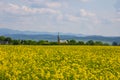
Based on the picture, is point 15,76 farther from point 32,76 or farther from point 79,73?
point 79,73

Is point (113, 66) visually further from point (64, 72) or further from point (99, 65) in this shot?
point (64, 72)

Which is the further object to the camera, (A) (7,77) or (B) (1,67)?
(B) (1,67)

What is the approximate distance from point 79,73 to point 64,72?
17.9 inches

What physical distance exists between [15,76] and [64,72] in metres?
1.65

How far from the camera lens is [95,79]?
35.9 feet

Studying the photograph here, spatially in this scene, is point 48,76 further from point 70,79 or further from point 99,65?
point 99,65

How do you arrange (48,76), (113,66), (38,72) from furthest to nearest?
1. (113,66)
2. (38,72)
3. (48,76)

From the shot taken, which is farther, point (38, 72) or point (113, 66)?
point (113, 66)

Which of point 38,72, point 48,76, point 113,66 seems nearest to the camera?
point 48,76

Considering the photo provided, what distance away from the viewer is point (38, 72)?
11414 millimetres

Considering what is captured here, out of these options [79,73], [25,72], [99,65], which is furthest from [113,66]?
[25,72]

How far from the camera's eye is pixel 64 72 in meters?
11.7

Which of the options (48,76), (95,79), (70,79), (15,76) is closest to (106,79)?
(95,79)

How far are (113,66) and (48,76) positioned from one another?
4693 mm
